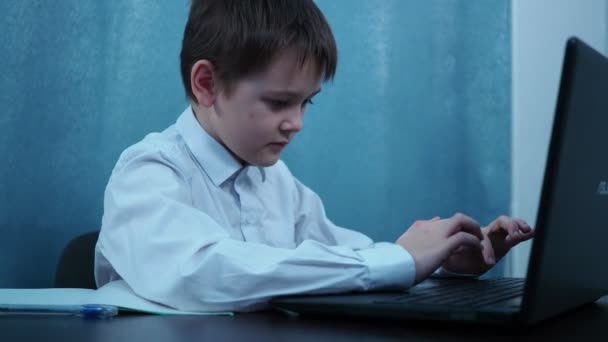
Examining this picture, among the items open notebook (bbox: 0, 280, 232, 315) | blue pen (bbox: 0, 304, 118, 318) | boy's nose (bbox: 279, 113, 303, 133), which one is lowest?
blue pen (bbox: 0, 304, 118, 318)

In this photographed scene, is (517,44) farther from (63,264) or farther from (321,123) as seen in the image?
(63,264)

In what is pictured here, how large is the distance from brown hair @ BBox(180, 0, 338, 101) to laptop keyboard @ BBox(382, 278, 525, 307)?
0.38 m

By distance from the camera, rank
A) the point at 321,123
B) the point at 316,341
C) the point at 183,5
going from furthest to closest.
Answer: the point at 321,123, the point at 183,5, the point at 316,341

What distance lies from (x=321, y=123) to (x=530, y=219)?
1.88 ft

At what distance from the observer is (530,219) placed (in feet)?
5.73

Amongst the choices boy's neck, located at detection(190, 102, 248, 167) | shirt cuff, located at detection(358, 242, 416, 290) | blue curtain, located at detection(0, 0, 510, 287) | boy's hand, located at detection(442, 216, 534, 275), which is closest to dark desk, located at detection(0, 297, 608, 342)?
shirt cuff, located at detection(358, 242, 416, 290)

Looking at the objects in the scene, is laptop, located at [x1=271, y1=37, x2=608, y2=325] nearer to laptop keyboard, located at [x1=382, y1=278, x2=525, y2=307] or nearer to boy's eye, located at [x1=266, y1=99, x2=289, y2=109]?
laptop keyboard, located at [x1=382, y1=278, x2=525, y2=307]

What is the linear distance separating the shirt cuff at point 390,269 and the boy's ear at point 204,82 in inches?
15.2

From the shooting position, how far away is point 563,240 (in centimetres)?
60

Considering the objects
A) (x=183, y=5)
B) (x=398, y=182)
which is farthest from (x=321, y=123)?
(x=183, y=5)

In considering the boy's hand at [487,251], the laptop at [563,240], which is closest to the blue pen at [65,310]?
the laptop at [563,240]

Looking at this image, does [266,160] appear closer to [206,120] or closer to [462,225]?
[206,120]

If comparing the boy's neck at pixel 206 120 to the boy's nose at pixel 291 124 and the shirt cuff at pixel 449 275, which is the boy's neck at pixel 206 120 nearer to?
the boy's nose at pixel 291 124

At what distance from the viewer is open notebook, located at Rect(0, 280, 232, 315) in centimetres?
75
